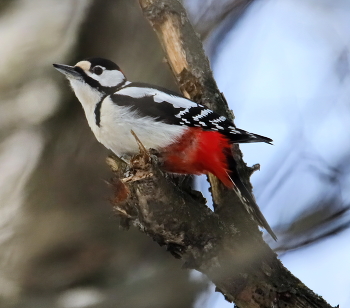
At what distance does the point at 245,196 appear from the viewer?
2.50m

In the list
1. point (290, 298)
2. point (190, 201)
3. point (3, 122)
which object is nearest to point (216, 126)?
point (190, 201)

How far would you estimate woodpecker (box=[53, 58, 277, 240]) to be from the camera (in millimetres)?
2402

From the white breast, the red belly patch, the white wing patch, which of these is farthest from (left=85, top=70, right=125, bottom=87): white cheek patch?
the red belly patch

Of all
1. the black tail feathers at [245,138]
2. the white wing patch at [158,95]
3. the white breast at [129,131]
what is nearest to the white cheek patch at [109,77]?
the white wing patch at [158,95]

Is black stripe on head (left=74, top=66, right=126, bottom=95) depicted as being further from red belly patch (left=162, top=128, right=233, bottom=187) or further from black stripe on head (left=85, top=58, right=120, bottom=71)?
red belly patch (left=162, top=128, right=233, bottom=187)

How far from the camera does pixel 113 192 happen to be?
208 cm

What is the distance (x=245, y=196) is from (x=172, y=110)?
536mm

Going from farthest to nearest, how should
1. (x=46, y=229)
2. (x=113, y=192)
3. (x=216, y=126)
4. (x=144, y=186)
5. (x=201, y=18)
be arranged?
(x=201, y=18)
(x=46, y=229)
(x=216, y=126)
(x=113, y=192)
(x=144, y=186)

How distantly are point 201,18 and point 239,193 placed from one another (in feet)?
3.84

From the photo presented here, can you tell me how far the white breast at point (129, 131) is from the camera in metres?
2.38

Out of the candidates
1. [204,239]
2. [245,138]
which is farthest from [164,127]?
[204,239]

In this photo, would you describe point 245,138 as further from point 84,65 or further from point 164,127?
point 84,65

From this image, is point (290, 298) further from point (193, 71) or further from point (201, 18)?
point (201, 18)

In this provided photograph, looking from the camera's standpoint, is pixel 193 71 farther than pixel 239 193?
Yes
